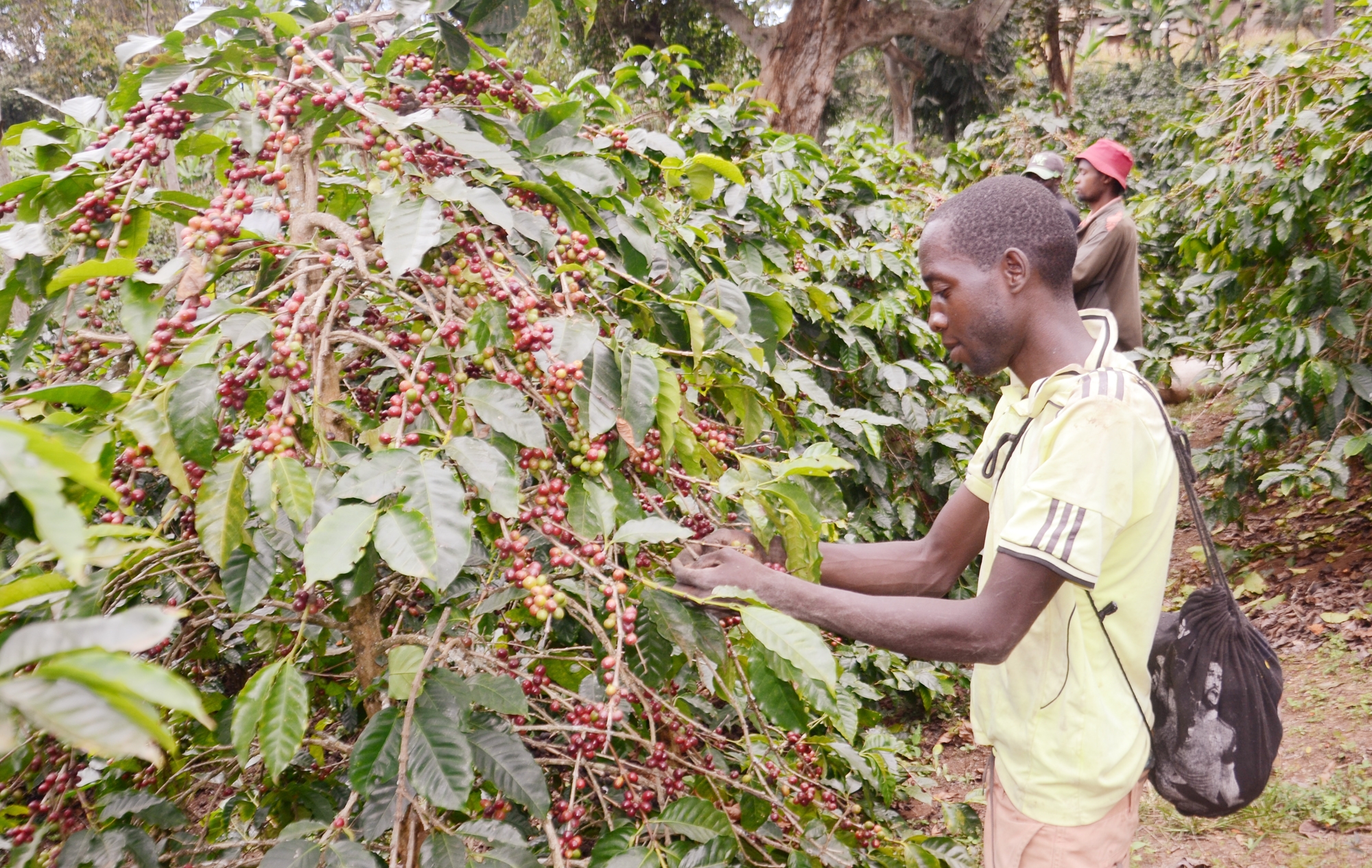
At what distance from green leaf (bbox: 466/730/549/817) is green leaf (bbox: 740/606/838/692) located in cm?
38

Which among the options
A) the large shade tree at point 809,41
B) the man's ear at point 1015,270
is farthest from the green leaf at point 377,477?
the large shade tree at point 809,41

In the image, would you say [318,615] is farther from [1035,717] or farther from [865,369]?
[865,369]

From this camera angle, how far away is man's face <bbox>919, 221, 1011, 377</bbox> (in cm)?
153

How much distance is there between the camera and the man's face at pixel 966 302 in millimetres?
1530

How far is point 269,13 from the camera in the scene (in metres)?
1.33

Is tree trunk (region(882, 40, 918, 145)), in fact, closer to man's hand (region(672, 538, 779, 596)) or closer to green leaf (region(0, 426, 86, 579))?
man's hand (region(672, 538, 779, 596))

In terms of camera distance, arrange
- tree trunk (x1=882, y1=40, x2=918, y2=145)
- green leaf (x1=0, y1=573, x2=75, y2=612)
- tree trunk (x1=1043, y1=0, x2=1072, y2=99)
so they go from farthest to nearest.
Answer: tree trunk (x1=882, y1=40, x2=918, y2=145)
tree trunk (x1=1043, y1=0, x2=1072, y2=99)
green leaf (x1=0, y1=573, x2=75, y2=612)

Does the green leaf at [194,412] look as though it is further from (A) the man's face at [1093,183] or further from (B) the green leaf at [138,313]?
(A) the man's face at [1093,183]

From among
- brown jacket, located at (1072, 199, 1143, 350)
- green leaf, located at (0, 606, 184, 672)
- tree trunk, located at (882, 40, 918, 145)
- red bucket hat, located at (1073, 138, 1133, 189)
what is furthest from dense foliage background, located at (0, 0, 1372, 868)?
tree trunk, located at (882, 40, 918, 145)

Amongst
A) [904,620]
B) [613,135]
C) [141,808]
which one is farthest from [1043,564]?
[141,808]

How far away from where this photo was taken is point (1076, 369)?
4.81 ft

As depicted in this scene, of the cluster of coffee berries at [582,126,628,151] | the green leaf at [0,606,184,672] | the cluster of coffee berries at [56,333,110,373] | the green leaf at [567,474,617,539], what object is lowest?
the green leaf at [567,474,617,539]

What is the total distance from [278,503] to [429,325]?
408 mm

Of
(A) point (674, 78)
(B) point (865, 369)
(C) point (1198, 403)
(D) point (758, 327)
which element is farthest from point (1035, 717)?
(C) point (1198, 403)
